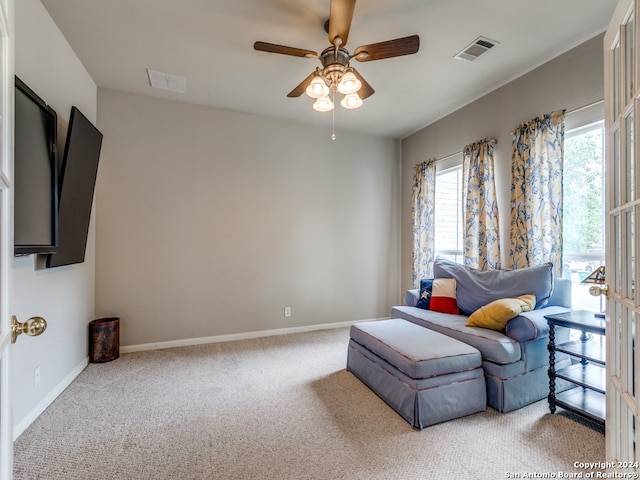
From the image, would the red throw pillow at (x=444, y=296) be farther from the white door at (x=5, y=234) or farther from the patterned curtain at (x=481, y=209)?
the white door at (x=5, y=234)

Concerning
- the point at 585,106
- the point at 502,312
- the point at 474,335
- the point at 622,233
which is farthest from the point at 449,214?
the point at 622,233

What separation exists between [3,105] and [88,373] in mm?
2912

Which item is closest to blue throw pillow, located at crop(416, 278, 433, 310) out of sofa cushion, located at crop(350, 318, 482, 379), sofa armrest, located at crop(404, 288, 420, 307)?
sofa armrest, located at crop(404, 288, 420, 307)

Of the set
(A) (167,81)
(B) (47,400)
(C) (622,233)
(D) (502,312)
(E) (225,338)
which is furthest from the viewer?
(E) (225,338)

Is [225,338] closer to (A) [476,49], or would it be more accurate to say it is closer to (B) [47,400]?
(B) [47,400]

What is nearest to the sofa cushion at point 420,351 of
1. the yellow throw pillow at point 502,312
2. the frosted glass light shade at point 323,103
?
the yellow throw pillow at point 502,312

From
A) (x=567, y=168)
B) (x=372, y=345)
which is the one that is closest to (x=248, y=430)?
(x=372, y=345)

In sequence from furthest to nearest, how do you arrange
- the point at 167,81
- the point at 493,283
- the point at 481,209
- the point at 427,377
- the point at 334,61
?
1. the point at 481,209
2. the point at 167,81
3. the point at 493,283
4. the point at 334,61
5. the point at 427,377

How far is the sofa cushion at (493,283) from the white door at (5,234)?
10.5 feet

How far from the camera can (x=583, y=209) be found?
2676 mm

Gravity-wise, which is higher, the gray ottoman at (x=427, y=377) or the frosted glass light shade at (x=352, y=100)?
the frosted glass light shade at (x=352, y=100)

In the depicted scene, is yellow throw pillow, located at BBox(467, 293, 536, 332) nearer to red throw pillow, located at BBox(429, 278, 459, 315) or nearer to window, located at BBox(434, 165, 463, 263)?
red throw pillow, located at BBox(429, 278, 459, 315)

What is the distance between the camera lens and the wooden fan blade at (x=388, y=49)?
203cm

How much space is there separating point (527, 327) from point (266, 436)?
77.7 inches
